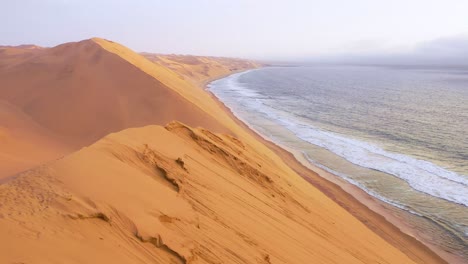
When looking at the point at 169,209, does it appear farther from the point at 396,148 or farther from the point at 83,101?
the point at 396,148

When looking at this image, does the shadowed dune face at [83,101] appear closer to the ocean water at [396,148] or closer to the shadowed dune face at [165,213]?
the shadowed dune face at [165,213]

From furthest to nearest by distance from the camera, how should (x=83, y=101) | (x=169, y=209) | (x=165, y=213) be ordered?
1. (x=83, y=101)
2. (x=169, y=209)
3. (x=165, y=213)

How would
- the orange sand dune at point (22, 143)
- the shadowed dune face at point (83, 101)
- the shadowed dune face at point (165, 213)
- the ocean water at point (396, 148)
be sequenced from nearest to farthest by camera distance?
the shadowed dune face at point (165, 213) → the orange sand dune at point (22, 143) → the ocean water at point (396, 148) → the shadowed dune face at point (83, 101)

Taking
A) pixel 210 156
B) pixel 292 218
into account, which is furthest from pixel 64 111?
pixel 292 218

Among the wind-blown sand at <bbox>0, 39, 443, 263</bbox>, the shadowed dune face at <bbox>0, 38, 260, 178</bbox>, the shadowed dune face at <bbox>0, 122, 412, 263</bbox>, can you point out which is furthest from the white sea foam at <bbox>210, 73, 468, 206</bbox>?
the shadowed dune face at <bbox>0, 38, 260, 178</bbox>

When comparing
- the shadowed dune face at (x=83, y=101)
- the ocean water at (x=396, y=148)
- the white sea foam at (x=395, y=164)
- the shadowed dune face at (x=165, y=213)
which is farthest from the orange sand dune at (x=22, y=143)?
the white sea foam at (x=395, y=164)

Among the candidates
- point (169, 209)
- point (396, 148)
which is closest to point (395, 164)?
point (396, 148)
